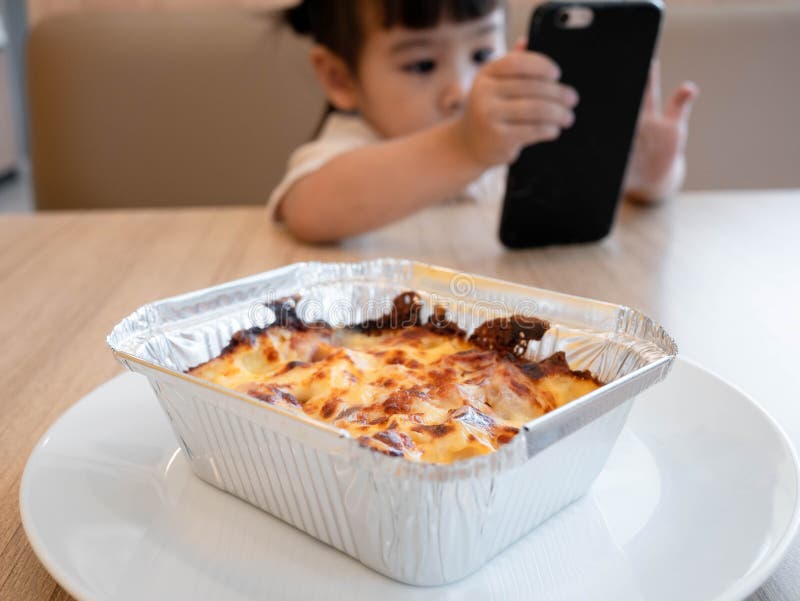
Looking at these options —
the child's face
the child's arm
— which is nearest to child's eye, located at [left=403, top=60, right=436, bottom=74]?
the child's face

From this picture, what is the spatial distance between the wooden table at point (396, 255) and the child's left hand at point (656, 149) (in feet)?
0.14

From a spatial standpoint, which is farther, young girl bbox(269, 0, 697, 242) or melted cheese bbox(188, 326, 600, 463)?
young girl bbox(269, 0, 697, 242)

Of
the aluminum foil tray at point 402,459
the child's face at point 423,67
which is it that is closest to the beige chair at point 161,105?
the child's face at point 423,67

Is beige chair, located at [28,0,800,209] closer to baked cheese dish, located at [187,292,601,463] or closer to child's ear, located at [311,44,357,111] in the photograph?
child's ear, located at [311,44,357,111]

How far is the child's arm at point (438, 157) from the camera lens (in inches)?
36.0

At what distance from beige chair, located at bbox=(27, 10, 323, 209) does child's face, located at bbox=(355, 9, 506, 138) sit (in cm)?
39

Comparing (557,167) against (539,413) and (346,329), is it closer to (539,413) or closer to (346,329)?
(346,329)

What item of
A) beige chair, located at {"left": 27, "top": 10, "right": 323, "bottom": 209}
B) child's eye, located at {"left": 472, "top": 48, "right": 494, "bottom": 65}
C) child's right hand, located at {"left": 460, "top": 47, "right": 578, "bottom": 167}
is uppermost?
child's right hand, located at {"left": 460, "top": 47, "right": 578, "bottom": 167}

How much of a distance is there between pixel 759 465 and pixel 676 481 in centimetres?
5

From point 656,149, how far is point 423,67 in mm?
399

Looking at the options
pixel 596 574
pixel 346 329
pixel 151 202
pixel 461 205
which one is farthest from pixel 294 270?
pixel 151 202

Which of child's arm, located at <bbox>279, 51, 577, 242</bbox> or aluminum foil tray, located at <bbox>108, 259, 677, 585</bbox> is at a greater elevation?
aluminum foil tray, located at <bbox>108, 259, 677, 585</bbox>

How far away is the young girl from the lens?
0.94m

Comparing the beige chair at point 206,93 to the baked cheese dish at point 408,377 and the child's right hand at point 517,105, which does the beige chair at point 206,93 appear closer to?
the child's right hand at point 517,105
